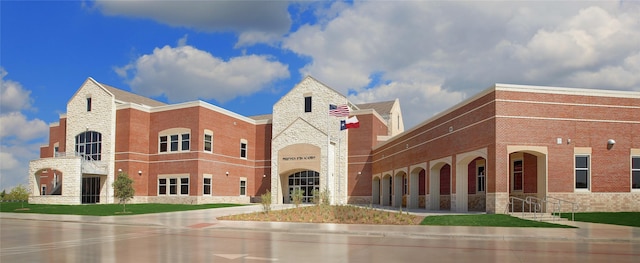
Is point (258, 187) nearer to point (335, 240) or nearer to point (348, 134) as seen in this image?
point (348, 134)

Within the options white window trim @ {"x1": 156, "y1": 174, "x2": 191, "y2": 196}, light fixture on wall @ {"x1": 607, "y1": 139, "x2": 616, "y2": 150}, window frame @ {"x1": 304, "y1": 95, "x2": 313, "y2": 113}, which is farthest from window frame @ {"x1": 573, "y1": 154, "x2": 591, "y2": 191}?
white window trim @ {"x1": 156, "y1": 174, "x2": 191, "y2": 196}

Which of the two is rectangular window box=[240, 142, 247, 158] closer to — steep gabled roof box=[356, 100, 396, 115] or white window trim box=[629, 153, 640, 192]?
steep gabled roof box=[356, 100, 396, 115]

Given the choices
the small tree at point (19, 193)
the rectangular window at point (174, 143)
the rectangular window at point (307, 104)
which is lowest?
the small tree at point (19, 193)

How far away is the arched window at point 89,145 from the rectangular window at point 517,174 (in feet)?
130

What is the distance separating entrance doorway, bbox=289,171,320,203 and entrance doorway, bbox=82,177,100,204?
1965cm

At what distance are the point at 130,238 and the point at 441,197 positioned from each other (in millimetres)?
24488

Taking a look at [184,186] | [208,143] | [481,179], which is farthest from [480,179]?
[184,186]

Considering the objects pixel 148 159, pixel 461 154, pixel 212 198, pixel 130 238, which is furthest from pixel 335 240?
pixel 148 159

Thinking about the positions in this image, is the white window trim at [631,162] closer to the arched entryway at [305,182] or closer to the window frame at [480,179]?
the window frame at [480,179]

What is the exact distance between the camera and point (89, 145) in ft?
171

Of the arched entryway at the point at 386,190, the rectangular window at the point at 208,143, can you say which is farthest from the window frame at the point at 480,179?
the rectangular window at the point at 208,143

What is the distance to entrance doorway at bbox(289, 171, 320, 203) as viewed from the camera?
Answer: 53344mm

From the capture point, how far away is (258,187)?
57875mm

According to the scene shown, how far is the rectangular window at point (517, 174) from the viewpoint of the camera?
2968 cm
